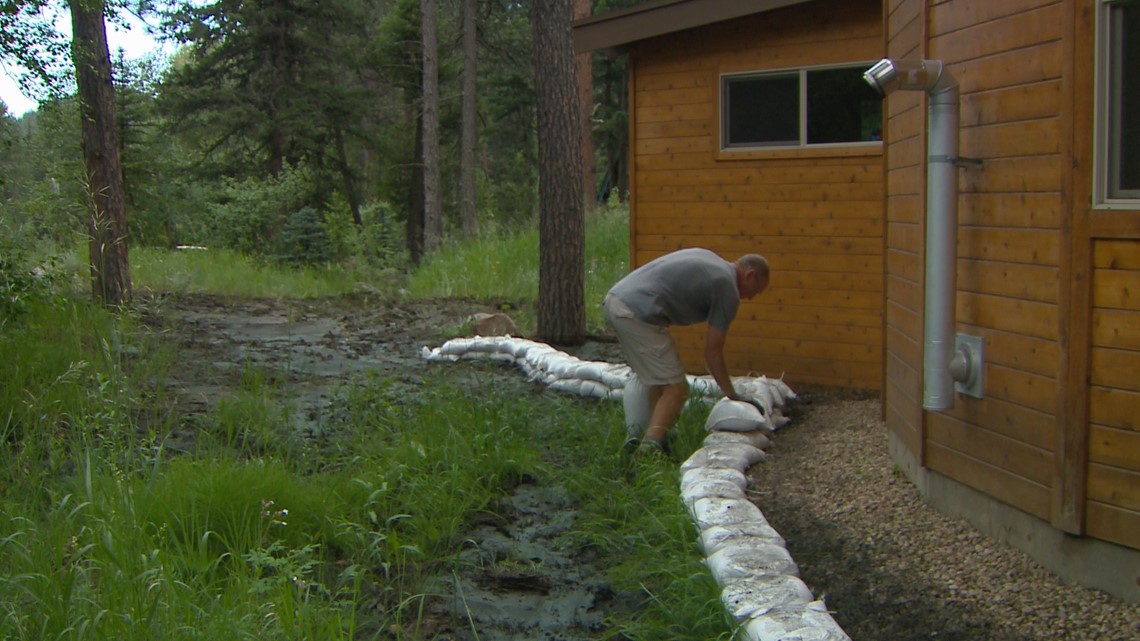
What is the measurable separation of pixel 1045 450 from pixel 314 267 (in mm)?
15446

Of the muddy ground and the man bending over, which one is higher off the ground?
the man bending over

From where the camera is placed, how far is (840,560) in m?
4.62

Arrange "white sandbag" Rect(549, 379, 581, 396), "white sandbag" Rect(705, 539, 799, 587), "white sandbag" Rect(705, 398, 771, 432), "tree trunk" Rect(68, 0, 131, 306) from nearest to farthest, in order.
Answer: "white sandbag" Rect(705, 539, 799, 587) < "white sandbag" Rect(705, 398, 771, 432) < "white sandbag" Rect(549, 379, 581, 396) < "tree trunk" Rect(68, 0, 131, 306)

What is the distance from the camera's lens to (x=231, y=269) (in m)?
17.0

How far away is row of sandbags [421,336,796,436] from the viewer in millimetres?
6637

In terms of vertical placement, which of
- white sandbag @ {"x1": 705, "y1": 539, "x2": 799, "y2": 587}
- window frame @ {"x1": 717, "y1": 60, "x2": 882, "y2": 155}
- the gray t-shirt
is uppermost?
window frame @ {"x1": 717, "y1": 60, "x2": 882, "y2": 155}

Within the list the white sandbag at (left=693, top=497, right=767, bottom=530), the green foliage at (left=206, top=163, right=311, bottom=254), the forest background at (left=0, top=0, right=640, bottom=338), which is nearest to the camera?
the white sandbag at (left=693, top=497, right=767, bottom=530)

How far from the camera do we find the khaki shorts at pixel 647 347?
6332 mm

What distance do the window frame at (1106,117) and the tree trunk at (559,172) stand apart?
6994 millimetres

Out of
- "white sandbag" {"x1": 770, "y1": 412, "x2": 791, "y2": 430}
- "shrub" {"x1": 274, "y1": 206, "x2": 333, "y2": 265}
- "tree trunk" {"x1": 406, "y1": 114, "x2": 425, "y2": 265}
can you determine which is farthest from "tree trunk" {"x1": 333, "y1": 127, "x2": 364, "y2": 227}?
→ "white sandbag" {"x1": 770, "y1": 412, "x2": 791, "y2": 430}

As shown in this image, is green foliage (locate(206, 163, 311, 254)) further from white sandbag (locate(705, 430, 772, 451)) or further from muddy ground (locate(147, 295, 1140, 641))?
white sandbag (locate(705, 430, 772, 451))

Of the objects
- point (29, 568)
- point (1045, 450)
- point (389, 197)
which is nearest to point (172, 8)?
point (29, 568)

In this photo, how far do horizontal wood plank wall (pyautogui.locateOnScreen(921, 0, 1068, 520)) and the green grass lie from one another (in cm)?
133

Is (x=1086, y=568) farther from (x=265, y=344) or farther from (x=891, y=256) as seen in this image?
(x=265, y=344)
